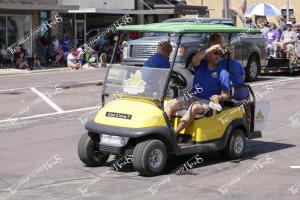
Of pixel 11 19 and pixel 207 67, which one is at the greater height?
pixel 11 19

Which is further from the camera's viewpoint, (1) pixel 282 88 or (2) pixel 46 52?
(2) pixel 46 52

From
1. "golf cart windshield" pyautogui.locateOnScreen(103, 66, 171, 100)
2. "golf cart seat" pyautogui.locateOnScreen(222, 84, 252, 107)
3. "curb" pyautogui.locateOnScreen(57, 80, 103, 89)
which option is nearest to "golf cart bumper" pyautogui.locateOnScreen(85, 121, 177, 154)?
"golf cart windshield" pyautogui.locateOnScreen(103, 66, 171, 100)

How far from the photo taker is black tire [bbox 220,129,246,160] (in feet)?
31.4

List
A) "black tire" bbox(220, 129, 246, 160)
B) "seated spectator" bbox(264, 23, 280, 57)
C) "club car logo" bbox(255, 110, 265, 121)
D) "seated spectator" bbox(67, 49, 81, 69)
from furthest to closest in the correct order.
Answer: "seated spectator" bbox(67, 49, 81, 69), "seated spectator" bbox(264, 23, 280, 57), "club car logo" bbox(255, 110, 265, 121), "black tire" bbox(220, 129, 246, 160)

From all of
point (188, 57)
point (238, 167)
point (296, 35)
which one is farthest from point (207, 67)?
point (296, 35)

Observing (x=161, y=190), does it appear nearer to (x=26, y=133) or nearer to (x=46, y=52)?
(x=26, y=133)

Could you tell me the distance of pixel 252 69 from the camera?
73.0ft

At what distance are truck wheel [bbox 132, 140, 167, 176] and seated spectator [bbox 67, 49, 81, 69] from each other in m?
22.2

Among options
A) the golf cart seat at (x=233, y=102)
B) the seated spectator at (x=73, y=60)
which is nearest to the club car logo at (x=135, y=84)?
the golf cart seat at (x=233, y=102)

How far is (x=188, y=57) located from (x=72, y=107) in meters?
3.56

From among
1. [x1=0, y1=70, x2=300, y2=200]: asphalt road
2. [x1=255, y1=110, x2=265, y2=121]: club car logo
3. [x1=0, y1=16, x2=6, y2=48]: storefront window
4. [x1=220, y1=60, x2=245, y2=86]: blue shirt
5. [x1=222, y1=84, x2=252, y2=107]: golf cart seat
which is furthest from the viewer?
[x1=0, y1=16, x2=6, y2=48]: storefront window

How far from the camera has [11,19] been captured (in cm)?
3225

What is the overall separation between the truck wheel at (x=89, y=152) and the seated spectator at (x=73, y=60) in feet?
70.6

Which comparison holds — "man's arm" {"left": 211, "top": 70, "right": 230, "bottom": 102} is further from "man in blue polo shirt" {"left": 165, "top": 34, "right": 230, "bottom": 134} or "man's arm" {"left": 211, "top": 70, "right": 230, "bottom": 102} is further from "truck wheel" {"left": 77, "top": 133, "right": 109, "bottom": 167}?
"truck wheel" {"left": 77, "top": 133, "right": 109, "bottom": 167}
